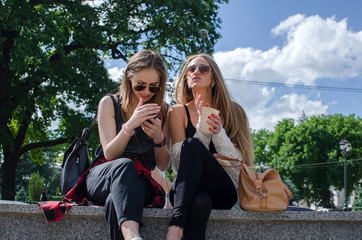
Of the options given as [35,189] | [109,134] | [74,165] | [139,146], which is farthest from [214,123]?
[35,189]

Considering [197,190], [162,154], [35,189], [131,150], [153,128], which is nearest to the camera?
[197,190]

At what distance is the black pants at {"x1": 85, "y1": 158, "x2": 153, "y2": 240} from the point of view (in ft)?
7.37

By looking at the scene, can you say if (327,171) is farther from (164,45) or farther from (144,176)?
(144,176)

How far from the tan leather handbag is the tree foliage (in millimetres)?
34183

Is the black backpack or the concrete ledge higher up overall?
the black backpack

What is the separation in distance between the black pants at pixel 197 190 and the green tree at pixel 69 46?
9.43 m

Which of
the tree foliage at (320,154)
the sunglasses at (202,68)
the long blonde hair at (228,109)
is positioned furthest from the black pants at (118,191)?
the tree foliage at (320,154)

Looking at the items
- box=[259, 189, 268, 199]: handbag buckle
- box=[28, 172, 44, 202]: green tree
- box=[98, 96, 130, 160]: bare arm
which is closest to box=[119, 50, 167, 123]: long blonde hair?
box=[98, 96, 130, 160]: bare arm

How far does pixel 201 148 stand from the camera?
272 cm

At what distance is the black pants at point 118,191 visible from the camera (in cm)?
225

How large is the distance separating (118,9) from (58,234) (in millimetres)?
12531

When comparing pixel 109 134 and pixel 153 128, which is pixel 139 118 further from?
pixel 109 134

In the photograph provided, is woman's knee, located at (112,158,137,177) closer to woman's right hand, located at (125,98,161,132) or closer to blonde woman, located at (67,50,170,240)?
blonde woman, located at (67,50,170,240)

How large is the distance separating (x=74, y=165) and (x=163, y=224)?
2.89 ft
